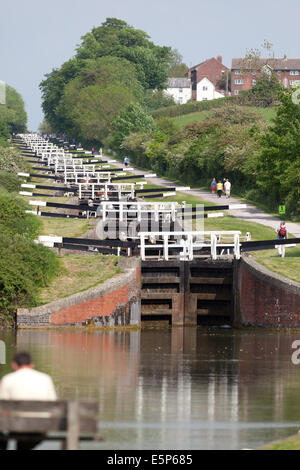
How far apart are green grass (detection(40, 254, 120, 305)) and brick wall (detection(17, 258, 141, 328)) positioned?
48 centimetres

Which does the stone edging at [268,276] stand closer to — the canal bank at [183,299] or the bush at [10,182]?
the canal bank at [183,299]

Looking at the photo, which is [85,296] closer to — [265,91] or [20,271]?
[20,271]

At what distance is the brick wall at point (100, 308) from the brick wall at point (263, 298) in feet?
11.1

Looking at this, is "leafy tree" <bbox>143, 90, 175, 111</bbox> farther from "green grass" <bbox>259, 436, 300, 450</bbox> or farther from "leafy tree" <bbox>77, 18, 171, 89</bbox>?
"green grass" <bbox>259, 436, 300, 450</bbox>

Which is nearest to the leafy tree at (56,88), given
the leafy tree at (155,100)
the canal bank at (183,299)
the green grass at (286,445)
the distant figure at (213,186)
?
the leafy tree at (155,100)

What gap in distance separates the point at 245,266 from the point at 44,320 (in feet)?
23.9

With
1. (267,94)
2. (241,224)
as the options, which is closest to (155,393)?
(241,224)

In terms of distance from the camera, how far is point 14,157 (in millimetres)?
86250

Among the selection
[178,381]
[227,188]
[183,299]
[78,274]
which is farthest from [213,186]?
[178,381]

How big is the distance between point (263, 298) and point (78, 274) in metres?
6.01

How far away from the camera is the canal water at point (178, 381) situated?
16844mm

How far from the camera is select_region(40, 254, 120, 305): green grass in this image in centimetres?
3212

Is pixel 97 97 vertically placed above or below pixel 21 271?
above

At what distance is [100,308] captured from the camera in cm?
3189
